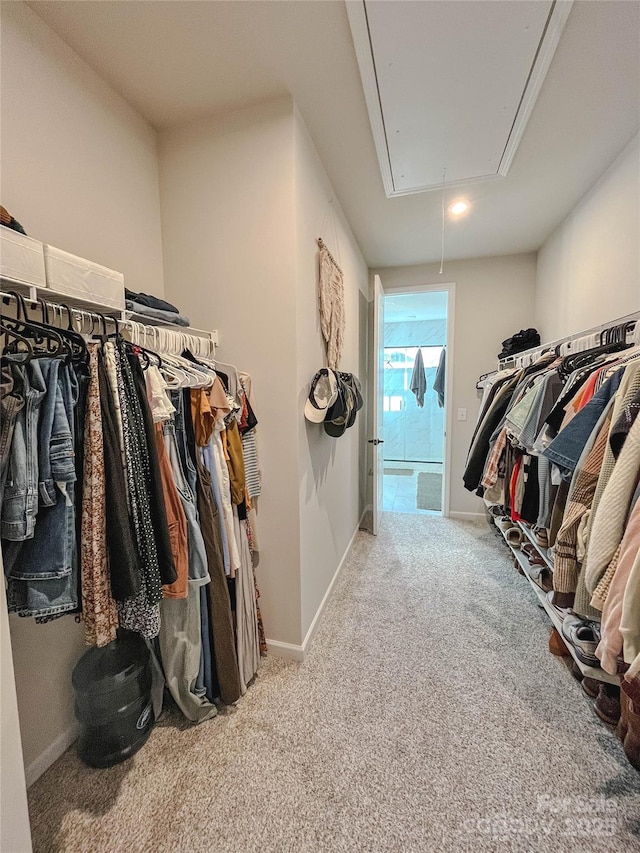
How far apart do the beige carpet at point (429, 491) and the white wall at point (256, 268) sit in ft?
8.84

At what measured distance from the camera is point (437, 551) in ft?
9.41

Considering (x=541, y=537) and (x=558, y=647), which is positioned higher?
(x=541, y=537)

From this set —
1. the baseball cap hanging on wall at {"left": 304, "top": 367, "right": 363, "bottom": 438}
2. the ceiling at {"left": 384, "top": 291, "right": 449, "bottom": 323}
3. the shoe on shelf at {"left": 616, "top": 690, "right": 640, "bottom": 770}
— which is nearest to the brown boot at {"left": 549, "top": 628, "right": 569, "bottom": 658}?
the shoe on shelf at {"left": 616, "top": 690, "right": 640, "bottom": 770}

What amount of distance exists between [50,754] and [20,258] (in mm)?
1721

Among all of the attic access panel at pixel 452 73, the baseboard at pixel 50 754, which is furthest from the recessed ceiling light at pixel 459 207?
the baseboard at pixel 50 754

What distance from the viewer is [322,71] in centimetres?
139

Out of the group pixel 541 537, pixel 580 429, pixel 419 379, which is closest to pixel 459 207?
pixel 580 429

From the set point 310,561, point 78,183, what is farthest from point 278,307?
point 310,561

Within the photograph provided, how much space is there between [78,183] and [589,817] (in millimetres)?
2881

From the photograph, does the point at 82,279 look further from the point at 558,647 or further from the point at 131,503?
the point at 558,647

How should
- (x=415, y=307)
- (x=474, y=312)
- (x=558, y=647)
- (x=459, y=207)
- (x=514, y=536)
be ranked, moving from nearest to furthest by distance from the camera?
(x=558, y=647), (x=514, y=536), (x=459, y=207), (x=474, y=312), (x=415, y=307)

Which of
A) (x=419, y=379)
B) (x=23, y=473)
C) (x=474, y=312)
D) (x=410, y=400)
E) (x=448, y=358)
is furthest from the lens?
(x=410, y=400)

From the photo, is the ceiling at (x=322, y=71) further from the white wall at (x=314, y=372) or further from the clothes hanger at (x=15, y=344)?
the clothes hanger at (x=15, y=344)

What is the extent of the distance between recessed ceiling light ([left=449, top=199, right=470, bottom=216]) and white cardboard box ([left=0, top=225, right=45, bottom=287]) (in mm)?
2471
